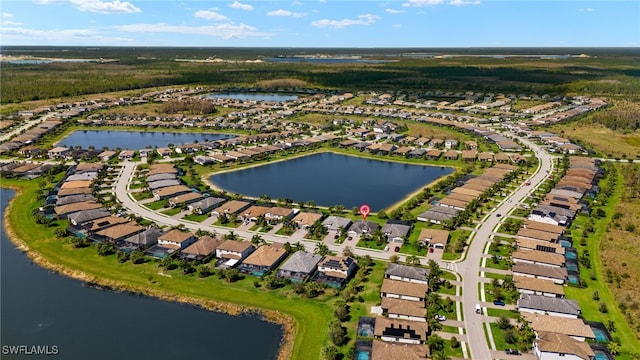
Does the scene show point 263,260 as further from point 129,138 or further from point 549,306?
point 129,138

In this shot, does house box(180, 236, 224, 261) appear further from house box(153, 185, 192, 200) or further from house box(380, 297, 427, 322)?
house box(380, 297, 427, 322)

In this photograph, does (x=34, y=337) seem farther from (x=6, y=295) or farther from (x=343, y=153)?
(x=343, y=153)

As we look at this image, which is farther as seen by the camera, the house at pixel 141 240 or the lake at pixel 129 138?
the lake at pixel 129 138

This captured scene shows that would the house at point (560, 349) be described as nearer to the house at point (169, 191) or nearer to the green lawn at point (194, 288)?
the green lawn at point (194, 288)

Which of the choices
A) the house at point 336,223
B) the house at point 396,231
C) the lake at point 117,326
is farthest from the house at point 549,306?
the house at point 336,223

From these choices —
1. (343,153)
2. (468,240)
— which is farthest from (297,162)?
(468,240)
